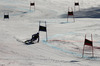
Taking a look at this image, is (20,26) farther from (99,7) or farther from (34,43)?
(99,7)

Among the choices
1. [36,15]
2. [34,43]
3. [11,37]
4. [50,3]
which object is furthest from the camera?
[50,3]

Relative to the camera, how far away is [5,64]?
1068cm

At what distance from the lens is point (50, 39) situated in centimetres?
1686

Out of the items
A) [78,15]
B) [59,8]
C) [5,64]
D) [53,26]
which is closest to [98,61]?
[5,64]

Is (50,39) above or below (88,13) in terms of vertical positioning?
below

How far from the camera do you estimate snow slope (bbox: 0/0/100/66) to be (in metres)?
11.8

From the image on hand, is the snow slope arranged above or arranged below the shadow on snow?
below

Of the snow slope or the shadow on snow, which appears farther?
the shadow on snow

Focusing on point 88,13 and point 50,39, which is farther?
point 88,13

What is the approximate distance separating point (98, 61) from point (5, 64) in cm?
428

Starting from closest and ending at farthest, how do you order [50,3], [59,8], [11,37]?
[11,37] < [59,8] < [50,3]

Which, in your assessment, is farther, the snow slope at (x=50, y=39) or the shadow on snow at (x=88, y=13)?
the shadow on snow at (x=88, y=13)

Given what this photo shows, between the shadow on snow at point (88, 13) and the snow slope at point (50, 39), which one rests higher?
the shadow on snow at point (88, 13)

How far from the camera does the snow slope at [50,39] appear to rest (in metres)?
11.8
